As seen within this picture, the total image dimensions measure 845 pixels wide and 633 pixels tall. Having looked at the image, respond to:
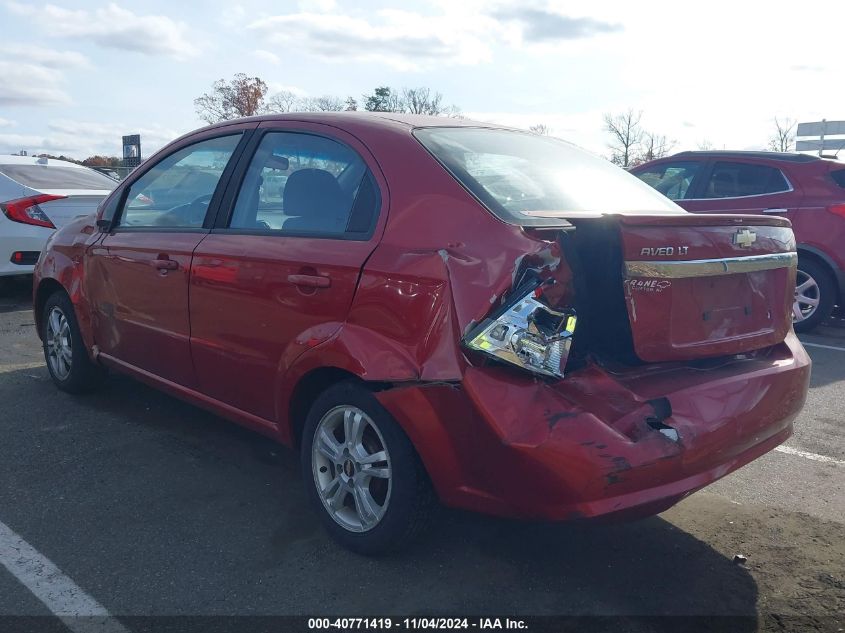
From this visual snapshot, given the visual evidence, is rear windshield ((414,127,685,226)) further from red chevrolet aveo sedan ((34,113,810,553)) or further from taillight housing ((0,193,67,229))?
taillight housing ((0,193,67,229))

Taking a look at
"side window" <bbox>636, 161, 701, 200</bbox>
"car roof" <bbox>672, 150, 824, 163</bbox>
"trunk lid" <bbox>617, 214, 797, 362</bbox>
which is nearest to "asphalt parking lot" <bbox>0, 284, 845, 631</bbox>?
"trunk lid" <bbox>617, 214, 797, 362</bbox>

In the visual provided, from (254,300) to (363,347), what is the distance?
75 centimetres

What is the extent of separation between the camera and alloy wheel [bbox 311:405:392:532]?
10.2 feet

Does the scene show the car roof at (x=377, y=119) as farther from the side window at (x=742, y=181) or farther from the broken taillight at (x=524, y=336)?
the side window at (x=742, y=181)

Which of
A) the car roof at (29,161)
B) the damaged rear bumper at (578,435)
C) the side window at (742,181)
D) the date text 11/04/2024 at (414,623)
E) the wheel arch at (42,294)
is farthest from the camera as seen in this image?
the car roof at (29,161)

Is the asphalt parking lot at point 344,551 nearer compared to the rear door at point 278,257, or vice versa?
the asphalt parking lot at point 344,551

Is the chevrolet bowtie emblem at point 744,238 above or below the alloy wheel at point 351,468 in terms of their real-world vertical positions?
above

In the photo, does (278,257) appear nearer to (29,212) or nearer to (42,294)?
(42,294)

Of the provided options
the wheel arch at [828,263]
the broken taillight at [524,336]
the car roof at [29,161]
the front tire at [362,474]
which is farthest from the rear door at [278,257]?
the car roof at [29,161]

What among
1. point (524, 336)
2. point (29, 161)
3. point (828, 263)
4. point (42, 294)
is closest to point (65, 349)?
point (42, 294)

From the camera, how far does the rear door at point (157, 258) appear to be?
404 centimetres

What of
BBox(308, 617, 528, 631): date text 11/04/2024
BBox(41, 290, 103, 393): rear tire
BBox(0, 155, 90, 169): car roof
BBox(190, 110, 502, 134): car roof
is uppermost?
BBox(190, 110, 502, 134): car roof

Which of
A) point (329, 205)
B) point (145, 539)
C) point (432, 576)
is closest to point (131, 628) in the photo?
point (145, 539)

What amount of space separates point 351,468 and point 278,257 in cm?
92
